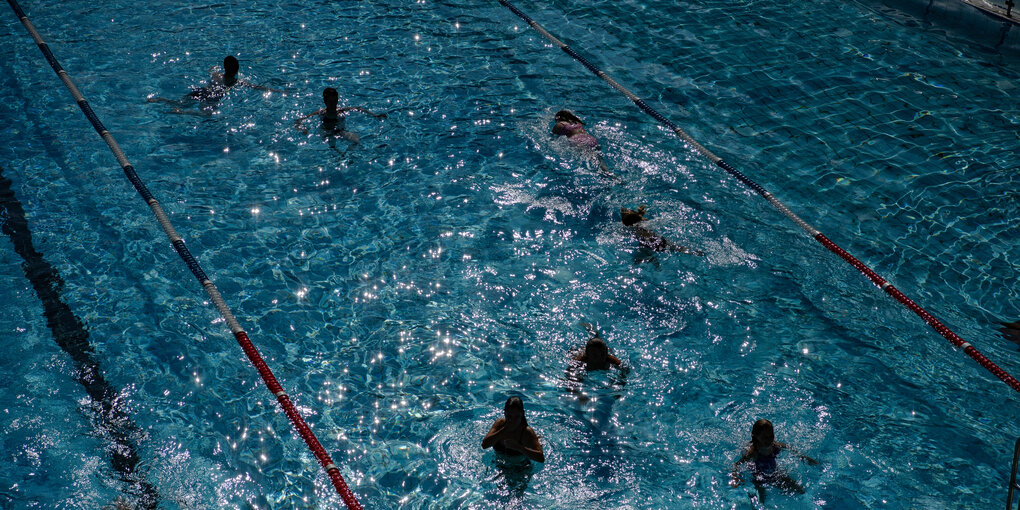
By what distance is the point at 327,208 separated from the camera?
8344 millimetres

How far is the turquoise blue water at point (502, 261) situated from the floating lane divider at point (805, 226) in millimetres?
288

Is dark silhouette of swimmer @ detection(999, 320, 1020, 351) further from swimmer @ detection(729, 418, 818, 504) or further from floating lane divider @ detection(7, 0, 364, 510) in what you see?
floating lane divider @ detection(7, 0, 364, 510)

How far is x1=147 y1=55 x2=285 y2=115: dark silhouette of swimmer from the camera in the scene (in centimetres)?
976

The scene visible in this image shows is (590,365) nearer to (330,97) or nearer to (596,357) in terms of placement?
(596,357)

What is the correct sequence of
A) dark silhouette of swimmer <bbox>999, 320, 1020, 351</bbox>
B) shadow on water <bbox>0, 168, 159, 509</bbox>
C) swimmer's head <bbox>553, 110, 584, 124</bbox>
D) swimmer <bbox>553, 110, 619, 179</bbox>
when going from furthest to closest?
swimmer's head <bbox>553, 110, 584, 124</bbox>, swimmer <bbox>553, 110, 619, 179</bbox>, dark silhouette of swimmer <bbox>999, 320, 1020, 351</bbox>, shadow on water <bbox>0, 168, 159, 509</bbox>

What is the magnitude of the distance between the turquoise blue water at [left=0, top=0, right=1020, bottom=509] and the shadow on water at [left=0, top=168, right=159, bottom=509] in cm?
6

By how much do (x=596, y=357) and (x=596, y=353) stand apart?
0.15 ft

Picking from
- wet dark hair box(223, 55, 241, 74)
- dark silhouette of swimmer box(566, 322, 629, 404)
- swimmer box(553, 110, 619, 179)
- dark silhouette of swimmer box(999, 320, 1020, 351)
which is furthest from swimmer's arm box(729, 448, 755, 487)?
wet dark hair box(223, 55, 241, 74)

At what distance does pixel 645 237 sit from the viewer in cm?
779

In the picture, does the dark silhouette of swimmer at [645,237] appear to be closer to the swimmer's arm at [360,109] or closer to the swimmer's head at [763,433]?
the swimmer's head at [763,433]

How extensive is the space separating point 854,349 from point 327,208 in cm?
533

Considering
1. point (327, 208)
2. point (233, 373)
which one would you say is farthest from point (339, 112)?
point (233, 373)

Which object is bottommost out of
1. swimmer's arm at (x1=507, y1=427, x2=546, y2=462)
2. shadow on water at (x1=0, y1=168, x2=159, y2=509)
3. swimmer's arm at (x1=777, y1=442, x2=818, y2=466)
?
shadow on water at (x1=0, y1=168, x2=159, y2=509)

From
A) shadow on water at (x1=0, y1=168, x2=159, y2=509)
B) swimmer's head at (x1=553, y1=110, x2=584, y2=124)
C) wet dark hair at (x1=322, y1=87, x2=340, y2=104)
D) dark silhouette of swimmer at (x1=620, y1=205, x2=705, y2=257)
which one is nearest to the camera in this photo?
shadow on water at (x1=0, y1=168, x2=159, y2=509)
